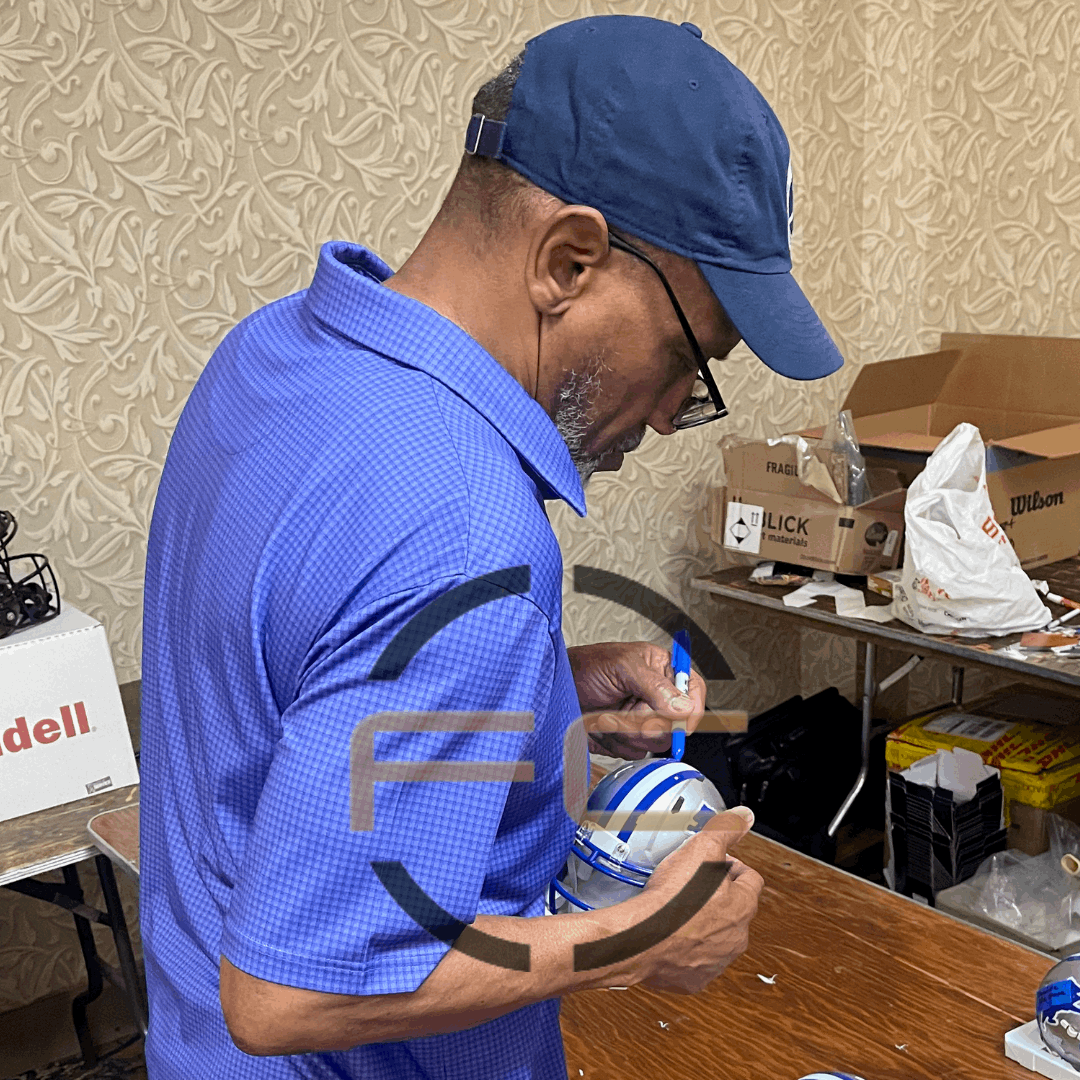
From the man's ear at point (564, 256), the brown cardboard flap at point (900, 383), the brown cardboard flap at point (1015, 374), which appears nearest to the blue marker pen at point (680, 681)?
the man's ear at point (564, 256)

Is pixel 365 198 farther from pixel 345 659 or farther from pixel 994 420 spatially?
pixel 345 659

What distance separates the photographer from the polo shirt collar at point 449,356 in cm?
73

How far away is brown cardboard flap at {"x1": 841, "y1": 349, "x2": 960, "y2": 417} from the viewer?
287 centimetres

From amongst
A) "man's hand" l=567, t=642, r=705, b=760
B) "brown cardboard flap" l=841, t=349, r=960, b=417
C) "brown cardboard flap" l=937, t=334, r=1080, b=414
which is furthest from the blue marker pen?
"brown cardboard flap" l=937, t=334, r=1080, b=414

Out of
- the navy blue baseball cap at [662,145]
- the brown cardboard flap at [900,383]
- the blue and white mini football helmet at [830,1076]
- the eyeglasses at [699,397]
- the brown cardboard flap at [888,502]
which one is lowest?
the blue and white mini football helmet at [830,1076]

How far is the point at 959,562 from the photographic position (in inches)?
87.6

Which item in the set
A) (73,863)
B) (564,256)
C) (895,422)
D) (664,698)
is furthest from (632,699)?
(895,422)

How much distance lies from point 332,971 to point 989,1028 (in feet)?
2.46

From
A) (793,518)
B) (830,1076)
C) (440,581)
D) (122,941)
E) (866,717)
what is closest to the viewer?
(440,581)

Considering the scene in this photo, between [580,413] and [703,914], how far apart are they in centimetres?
38

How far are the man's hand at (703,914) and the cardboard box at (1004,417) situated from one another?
174 cm

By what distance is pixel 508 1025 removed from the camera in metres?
0.86

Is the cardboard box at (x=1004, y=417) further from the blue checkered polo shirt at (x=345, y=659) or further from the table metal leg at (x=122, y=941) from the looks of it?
the blue checkered polo shirt at (x=345, y=659)

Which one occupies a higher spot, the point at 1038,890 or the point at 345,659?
the point at 345,659
